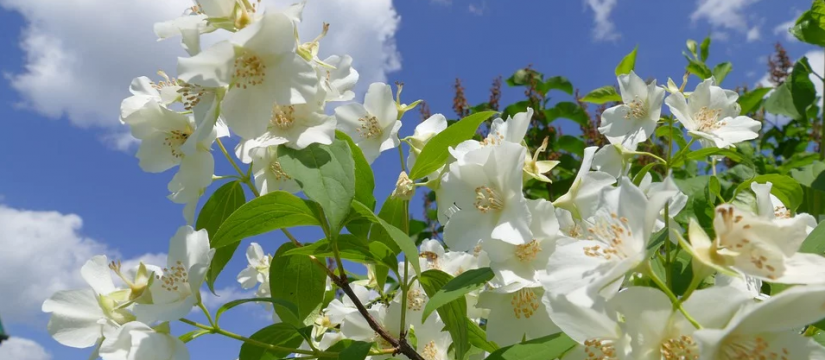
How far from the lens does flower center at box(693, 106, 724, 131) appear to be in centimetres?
199

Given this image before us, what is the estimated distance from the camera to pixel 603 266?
38.8 inches

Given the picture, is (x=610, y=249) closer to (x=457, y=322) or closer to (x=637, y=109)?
(x=457, y=322)

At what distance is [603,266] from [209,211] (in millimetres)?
1037

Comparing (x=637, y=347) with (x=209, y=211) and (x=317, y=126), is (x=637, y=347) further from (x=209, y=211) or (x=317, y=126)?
(x=209, y=211)

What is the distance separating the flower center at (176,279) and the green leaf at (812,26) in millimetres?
2642

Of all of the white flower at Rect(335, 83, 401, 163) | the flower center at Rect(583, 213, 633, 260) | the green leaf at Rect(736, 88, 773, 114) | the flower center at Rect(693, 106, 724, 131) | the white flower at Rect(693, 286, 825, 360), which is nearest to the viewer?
the white flower at Rect(693, 286, 825, 360)

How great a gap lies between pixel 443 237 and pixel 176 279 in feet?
1.94

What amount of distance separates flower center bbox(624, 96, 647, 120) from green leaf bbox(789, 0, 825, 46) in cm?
117

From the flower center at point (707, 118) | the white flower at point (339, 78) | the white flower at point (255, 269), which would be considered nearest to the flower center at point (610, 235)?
the white flower at point (339, 78)

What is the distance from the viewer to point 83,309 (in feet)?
4.58

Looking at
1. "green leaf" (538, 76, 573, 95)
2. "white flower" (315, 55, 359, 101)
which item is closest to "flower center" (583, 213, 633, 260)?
"white flower" (315, 55, 359, 101)

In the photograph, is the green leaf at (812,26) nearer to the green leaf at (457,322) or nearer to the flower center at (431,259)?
the flower center at (431,259)

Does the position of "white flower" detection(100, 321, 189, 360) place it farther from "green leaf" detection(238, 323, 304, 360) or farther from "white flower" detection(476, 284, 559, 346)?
"white flower" detection(476, 284, 559, 346)

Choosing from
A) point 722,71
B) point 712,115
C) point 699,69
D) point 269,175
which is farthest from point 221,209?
point 722,71
